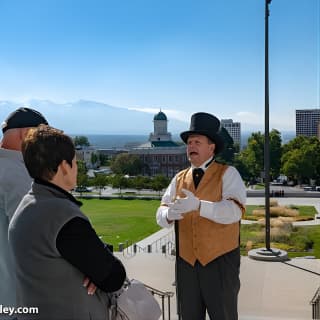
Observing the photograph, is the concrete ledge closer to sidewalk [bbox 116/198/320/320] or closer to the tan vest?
sidewalk [bbox 116/198/320/320]

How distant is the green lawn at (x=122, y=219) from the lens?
18783 millimetres

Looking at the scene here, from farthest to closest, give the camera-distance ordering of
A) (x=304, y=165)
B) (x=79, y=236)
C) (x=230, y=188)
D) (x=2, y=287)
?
1. (x=304, y=165)
2. (x=230, y=188)
3. (x=2, y=287)
4. (x=79, y=236)

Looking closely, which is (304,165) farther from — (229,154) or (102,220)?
(102,220)

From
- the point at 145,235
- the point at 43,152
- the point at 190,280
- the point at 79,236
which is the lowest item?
the point at 145,235

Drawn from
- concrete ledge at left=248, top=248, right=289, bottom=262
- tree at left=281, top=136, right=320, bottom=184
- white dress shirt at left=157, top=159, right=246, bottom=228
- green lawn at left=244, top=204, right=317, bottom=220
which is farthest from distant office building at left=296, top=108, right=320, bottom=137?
white dress shirt at left=157, top=159, right=246, bottom=228

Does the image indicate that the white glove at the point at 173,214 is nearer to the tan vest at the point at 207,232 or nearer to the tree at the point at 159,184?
the tan vest at the point at 207,232

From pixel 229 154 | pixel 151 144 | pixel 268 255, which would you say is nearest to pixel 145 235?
pixel 268 255

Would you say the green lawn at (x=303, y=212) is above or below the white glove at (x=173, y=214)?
below

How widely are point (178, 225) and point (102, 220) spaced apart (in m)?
20.5

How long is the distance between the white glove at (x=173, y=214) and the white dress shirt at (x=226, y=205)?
3.4 inches

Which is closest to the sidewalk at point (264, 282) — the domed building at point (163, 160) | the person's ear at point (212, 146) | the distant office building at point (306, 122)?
the person's ear at point (212, 146)

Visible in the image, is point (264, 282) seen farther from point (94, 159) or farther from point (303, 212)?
point (94, 159)

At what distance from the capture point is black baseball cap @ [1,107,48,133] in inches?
105

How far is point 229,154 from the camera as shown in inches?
1688
